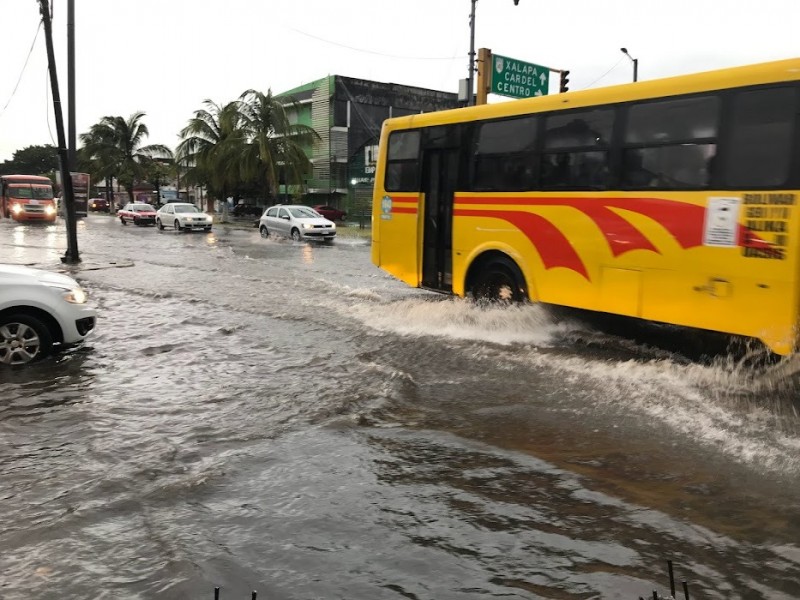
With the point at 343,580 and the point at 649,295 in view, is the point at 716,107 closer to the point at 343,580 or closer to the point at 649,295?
the point at 649,295

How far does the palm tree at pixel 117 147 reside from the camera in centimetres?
5988

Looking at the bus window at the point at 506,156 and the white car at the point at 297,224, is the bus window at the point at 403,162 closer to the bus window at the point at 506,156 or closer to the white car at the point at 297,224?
the bus window at the point at 506,156

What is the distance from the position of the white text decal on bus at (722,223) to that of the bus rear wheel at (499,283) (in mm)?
2661

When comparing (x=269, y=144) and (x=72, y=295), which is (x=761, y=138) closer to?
(x=72, y=295)

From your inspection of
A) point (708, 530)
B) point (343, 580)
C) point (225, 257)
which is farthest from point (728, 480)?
point (225, 257)

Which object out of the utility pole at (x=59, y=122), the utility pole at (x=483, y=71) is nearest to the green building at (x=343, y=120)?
the utility pole at (x=483, y=71)

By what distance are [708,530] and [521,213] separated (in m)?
5.67

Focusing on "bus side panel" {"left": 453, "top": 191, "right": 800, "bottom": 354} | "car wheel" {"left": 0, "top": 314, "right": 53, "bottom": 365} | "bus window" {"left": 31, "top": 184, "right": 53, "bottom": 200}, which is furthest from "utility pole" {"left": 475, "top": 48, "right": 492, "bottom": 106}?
"bus window" {"left": 31, "top": 184, "right": 53, "bottom": 200}

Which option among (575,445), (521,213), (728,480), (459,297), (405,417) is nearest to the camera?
(728,480)

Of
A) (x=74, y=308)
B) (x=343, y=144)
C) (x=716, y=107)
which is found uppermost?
(x=343, y=144)

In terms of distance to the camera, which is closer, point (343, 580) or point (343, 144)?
point (343, 580)

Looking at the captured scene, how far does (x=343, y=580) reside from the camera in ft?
10.3

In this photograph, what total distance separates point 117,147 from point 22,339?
196ft

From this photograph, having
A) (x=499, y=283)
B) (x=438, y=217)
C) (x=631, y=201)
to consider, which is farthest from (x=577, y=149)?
(x=438, y=217)
